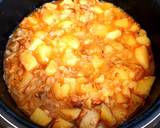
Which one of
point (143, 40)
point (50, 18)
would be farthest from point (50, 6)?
point (143, 40)

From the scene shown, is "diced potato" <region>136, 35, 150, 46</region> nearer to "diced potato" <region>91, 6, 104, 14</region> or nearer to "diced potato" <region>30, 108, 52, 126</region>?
"diced potato" <region>91, 6, 104, 14</region>

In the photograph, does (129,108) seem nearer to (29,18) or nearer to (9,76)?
(9,76)

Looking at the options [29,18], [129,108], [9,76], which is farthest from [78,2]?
[129,108]

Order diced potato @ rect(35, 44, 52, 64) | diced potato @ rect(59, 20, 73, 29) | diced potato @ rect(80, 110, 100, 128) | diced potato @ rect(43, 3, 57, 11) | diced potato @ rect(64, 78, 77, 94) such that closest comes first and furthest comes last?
diced potato @ rect(80, 110, 100, 128)
diced potato @ rect(64, 78, 77, 94)
diced potato @ rect(35, 44, 52, 64)
diced potato @ rect(59, 20, 73, 29)
diced potato @ rect(43, 3, 57, 11)

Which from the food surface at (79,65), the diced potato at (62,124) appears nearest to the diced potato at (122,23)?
the food surface at (79,65)

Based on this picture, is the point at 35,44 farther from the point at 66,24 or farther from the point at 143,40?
the point at 143,40

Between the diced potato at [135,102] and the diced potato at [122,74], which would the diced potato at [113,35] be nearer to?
the diced potato at [122,74]

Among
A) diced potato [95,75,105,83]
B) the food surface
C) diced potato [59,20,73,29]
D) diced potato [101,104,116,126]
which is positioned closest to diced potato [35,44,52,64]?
the food surface
